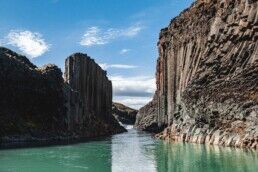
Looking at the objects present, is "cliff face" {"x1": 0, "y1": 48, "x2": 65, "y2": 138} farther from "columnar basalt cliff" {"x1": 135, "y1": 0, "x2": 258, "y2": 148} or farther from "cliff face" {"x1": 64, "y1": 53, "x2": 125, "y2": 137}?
"columnar basalt cliff" {"x1": 135, "y1": 0, "x2": 258, "y2": 148}

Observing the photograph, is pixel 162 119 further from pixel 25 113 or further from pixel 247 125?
pixel 247 125

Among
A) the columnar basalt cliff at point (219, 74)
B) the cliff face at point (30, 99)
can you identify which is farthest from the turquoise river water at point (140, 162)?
the cliff face at point (30, 99)

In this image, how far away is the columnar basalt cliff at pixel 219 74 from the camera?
72.4 metres

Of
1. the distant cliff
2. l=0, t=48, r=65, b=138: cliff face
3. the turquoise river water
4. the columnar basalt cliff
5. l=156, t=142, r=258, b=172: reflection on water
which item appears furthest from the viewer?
l=0, t=48, r=65, b=138: cliff face

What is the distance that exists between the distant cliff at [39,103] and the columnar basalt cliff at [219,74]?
27.5 meters

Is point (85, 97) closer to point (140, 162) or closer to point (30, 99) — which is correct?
point (30, 99)

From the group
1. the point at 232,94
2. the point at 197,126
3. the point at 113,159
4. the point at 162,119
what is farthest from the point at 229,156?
the point at 162,119

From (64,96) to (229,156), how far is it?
71205 millimetres

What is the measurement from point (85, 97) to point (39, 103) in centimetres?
3505

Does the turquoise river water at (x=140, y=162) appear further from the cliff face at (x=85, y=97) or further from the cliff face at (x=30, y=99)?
the cliff face at (x=85, y=97)

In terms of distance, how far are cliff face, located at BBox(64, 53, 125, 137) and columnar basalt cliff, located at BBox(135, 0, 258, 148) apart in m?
29.1

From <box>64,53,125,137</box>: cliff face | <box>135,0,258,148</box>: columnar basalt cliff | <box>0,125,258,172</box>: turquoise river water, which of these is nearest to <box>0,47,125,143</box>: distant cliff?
<box>64,53,125,137</box>: cliff face

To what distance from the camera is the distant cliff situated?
106500 millimetres

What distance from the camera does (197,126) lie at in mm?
86625
